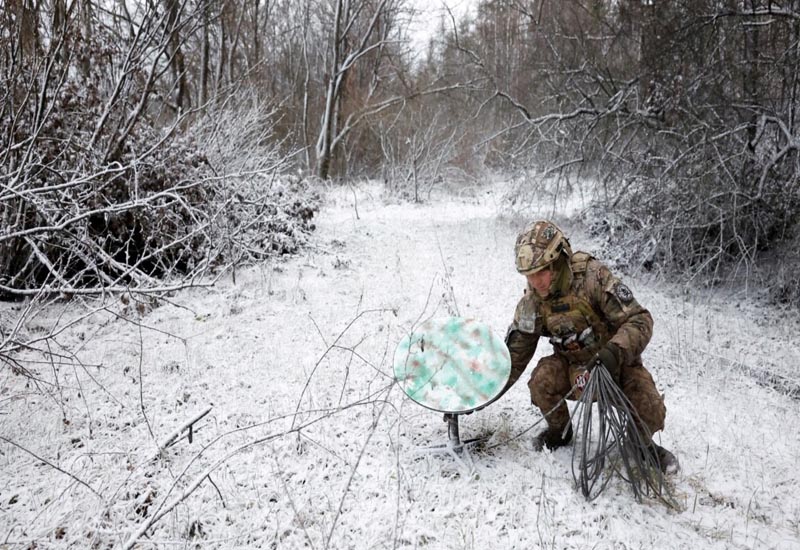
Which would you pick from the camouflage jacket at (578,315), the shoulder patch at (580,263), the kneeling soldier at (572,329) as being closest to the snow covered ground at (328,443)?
the kneeling soldier at (572,329)

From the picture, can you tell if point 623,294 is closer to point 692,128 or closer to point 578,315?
point 578,315

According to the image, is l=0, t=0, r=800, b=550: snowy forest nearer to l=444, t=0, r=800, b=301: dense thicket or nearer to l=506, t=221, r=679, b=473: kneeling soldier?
l=444, t=0, r=800, b=301: dense thicket

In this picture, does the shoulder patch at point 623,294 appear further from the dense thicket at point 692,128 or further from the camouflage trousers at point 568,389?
the dense thicket at point 692,128

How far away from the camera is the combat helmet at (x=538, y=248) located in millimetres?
2621

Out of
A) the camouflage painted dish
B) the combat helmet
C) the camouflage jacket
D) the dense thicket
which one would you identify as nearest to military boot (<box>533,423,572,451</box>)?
the camouflage jacket

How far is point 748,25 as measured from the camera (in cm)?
541

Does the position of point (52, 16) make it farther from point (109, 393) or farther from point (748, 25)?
point (748, 25)

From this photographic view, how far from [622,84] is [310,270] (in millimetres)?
4871

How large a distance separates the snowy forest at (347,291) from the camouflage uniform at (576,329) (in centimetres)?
39

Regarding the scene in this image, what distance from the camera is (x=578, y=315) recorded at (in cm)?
278

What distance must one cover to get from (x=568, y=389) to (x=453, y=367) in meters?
0.74

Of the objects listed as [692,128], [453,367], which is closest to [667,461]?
[453,367]

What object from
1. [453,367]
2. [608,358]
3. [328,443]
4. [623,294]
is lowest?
[328,443]

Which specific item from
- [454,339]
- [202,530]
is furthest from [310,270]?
[202,530]
